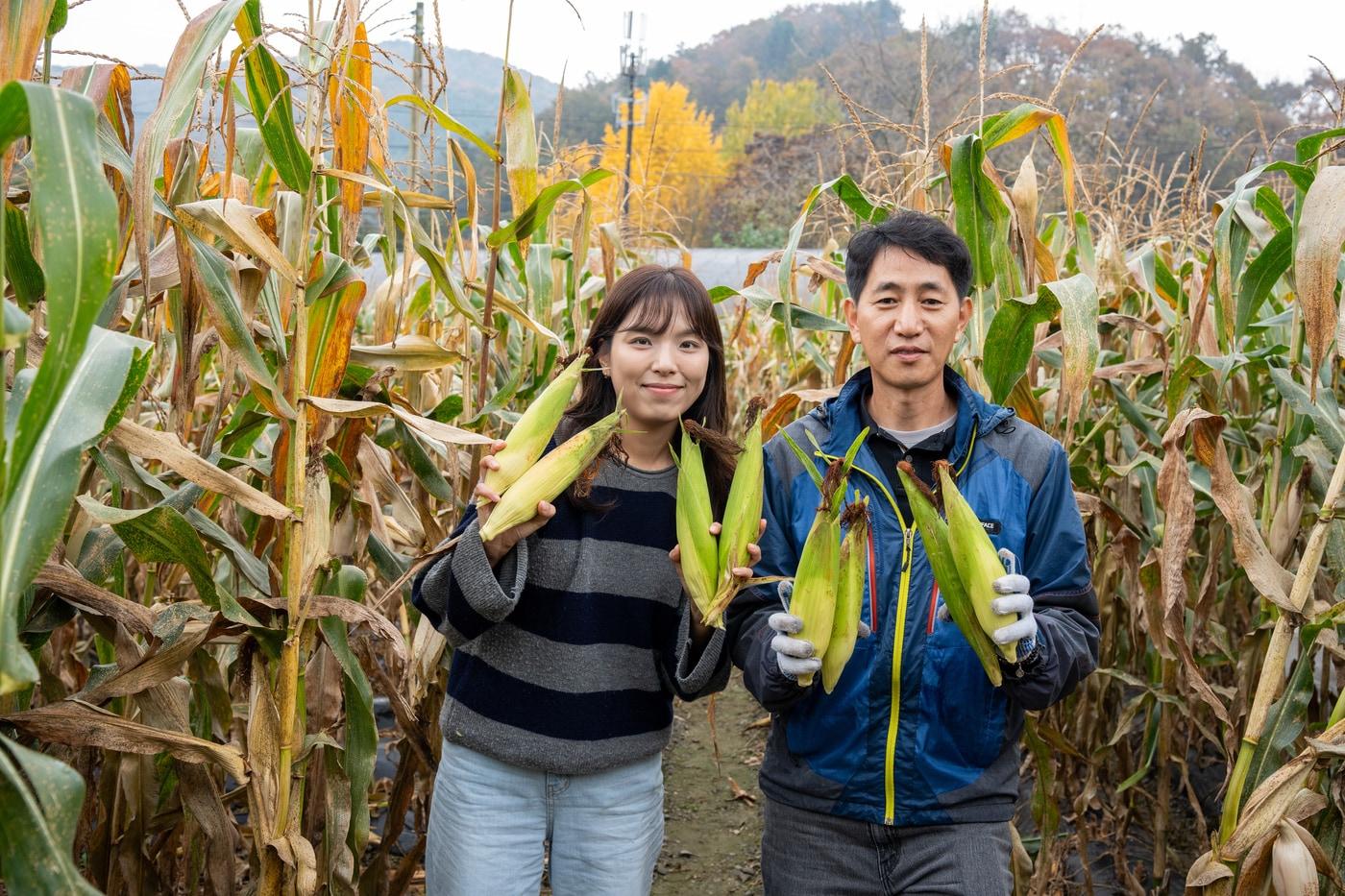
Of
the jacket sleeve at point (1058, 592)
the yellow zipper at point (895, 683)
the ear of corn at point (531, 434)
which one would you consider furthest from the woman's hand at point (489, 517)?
the jacket sleeve at point (1058, 592)

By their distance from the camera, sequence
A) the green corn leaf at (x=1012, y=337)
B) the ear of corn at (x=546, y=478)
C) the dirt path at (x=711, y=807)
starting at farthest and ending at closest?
the dirt path at (x=711, y=807)
the green corn leaf at (x=1012, y=337)
the ear of corn at (x=546, y=478)

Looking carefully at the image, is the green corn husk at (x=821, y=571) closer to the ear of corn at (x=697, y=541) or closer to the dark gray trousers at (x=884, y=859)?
the ear of corn at (x=697, y=541)

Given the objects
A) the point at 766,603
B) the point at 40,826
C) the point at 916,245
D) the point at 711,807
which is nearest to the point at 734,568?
the point at 766,603

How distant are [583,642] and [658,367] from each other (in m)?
0.54

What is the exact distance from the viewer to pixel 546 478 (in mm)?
1772

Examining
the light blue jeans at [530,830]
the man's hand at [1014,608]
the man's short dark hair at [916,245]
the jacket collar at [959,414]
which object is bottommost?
the light blue jeans at [530,830]

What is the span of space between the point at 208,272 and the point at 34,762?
792 mm

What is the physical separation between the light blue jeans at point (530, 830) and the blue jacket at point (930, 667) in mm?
320

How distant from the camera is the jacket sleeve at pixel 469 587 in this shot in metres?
1.85

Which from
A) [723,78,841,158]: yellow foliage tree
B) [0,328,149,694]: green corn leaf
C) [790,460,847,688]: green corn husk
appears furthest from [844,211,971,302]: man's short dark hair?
[723,78,841,158]: yellow foliage tree

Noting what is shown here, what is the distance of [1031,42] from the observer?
4400 centimetres

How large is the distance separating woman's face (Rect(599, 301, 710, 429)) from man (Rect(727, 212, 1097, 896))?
0.93ft

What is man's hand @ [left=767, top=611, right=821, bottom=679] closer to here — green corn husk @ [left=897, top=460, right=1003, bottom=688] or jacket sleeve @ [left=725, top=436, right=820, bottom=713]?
jacket sleeve @ [left=725, top=436, right=820, bottom=713]

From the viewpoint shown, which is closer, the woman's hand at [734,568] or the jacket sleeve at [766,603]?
the woman's hand at [734,568]
